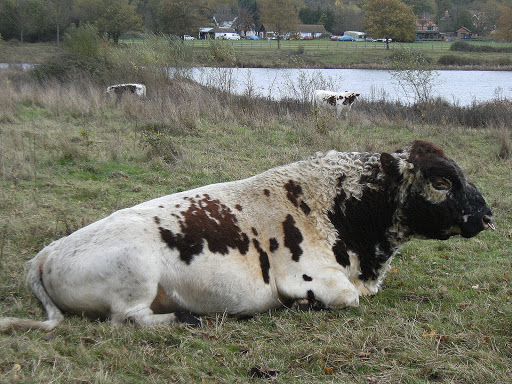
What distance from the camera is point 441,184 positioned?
5.29 m

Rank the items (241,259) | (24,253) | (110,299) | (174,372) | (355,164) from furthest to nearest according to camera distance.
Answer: (24,253) → (355,164) → (241,259) → (110,299) → (174,372)

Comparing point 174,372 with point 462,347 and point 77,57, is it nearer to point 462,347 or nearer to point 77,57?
point 462,347

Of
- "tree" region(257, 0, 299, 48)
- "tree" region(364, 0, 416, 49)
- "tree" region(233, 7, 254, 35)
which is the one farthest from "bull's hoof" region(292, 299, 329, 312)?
"tree" region(233, 7, 254, 35)

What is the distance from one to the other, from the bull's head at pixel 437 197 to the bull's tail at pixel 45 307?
3.39m

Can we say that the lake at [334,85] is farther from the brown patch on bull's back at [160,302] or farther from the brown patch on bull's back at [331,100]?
the brown patch on bull's back at [160,302]

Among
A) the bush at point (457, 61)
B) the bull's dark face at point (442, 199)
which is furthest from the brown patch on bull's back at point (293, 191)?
the bush at point (457, 61)

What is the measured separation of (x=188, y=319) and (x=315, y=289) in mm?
1205

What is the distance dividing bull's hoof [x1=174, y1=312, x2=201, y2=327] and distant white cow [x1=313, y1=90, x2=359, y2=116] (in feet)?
53.1

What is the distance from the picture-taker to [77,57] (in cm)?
2575

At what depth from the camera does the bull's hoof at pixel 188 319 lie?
15.5ft

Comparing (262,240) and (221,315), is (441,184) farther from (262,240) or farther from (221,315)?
(221,315)

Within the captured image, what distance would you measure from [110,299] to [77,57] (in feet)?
77.1

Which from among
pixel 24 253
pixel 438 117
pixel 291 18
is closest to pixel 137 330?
pixel 24 253

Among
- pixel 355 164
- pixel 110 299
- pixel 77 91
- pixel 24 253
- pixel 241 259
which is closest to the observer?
pixel 110 299
